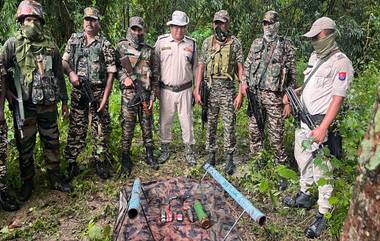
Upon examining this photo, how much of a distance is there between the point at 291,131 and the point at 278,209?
93.2 inches

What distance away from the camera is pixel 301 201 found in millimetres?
4988

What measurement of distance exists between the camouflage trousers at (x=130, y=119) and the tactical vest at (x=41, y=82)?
Answer: 1.11 m

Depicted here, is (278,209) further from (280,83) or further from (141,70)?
(141,70)

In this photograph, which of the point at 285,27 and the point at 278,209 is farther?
the point at 285,27

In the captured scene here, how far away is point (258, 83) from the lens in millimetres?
5566

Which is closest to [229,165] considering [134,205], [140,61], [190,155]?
[190,155]

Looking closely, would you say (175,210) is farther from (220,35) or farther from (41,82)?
(220,35)

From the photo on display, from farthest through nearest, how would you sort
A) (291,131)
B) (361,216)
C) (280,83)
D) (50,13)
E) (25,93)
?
(50,13)
(291,131)
(280,83)
(25,93)
(361,216)

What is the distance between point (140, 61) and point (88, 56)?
744 mm

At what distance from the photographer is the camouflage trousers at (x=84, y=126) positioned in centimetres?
537

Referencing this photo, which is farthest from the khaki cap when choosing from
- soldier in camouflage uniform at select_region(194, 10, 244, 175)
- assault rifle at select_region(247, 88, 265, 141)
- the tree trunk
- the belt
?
the tree trunk

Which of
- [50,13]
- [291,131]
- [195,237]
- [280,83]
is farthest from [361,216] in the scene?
[50,13]

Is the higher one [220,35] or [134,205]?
[220,35]

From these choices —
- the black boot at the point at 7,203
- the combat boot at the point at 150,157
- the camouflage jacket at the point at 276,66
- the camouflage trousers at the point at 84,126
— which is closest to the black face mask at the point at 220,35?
the camouflage jacket at the point at 276,66
